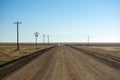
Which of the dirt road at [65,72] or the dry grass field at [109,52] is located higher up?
the dry grass field at [109,52]

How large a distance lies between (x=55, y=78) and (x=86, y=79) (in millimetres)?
1605

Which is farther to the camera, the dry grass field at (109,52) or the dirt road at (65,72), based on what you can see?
Result: the dry grass field at (109,52)

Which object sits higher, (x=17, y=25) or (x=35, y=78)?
(x=17, y=25)

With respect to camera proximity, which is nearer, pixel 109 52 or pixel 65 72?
pixel 65 72

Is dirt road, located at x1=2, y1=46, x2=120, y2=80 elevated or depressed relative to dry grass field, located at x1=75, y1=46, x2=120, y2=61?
depressed

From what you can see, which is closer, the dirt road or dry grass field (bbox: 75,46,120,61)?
the dirt road

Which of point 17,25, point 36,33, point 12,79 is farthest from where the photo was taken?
point 36,33

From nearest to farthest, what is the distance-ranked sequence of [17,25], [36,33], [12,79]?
[12,79] < [17,25] < [36,33]

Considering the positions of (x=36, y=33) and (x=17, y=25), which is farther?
(x=36, y=33)

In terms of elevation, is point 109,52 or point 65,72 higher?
point 109,52

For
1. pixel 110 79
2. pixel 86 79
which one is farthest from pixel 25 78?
pixel 110 79

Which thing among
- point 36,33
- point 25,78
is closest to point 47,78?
point 25,78

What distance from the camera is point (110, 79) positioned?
36.0ft

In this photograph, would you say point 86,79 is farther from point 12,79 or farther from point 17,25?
point 17,25
